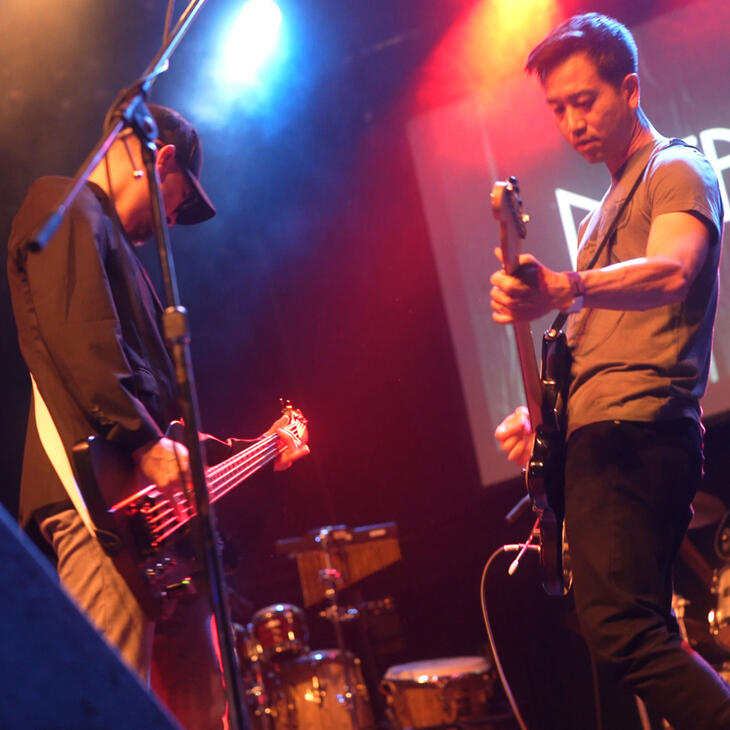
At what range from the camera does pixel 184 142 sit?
262cm

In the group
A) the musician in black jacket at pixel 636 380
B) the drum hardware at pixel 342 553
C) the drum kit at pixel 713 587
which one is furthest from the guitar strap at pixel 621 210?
the drum hardware at pixel 342 553

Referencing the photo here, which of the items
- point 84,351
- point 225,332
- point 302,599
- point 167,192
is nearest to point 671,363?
point 84,351

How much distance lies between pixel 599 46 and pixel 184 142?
1.29m

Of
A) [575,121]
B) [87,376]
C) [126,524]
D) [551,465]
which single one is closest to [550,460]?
[551,465]

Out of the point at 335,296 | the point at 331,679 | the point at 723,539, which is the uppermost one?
the point at 335,296

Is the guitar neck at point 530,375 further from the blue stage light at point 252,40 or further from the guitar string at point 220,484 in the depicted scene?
the blue stage light at point 252,40

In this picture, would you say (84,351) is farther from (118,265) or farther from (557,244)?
(557,244)

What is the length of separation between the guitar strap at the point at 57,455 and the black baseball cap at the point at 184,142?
894 millimetres

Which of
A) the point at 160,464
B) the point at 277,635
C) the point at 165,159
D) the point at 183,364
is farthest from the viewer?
the point at 277,635

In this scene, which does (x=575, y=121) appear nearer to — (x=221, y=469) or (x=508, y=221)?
(x=508, y=221)

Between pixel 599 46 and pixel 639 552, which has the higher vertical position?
pixel 599 46

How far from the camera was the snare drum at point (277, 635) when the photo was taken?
4336mm

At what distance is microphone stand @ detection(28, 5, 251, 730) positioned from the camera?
50.5 inches

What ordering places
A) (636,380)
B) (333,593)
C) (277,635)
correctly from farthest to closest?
(333,593)
(277,635)
(636,380)
